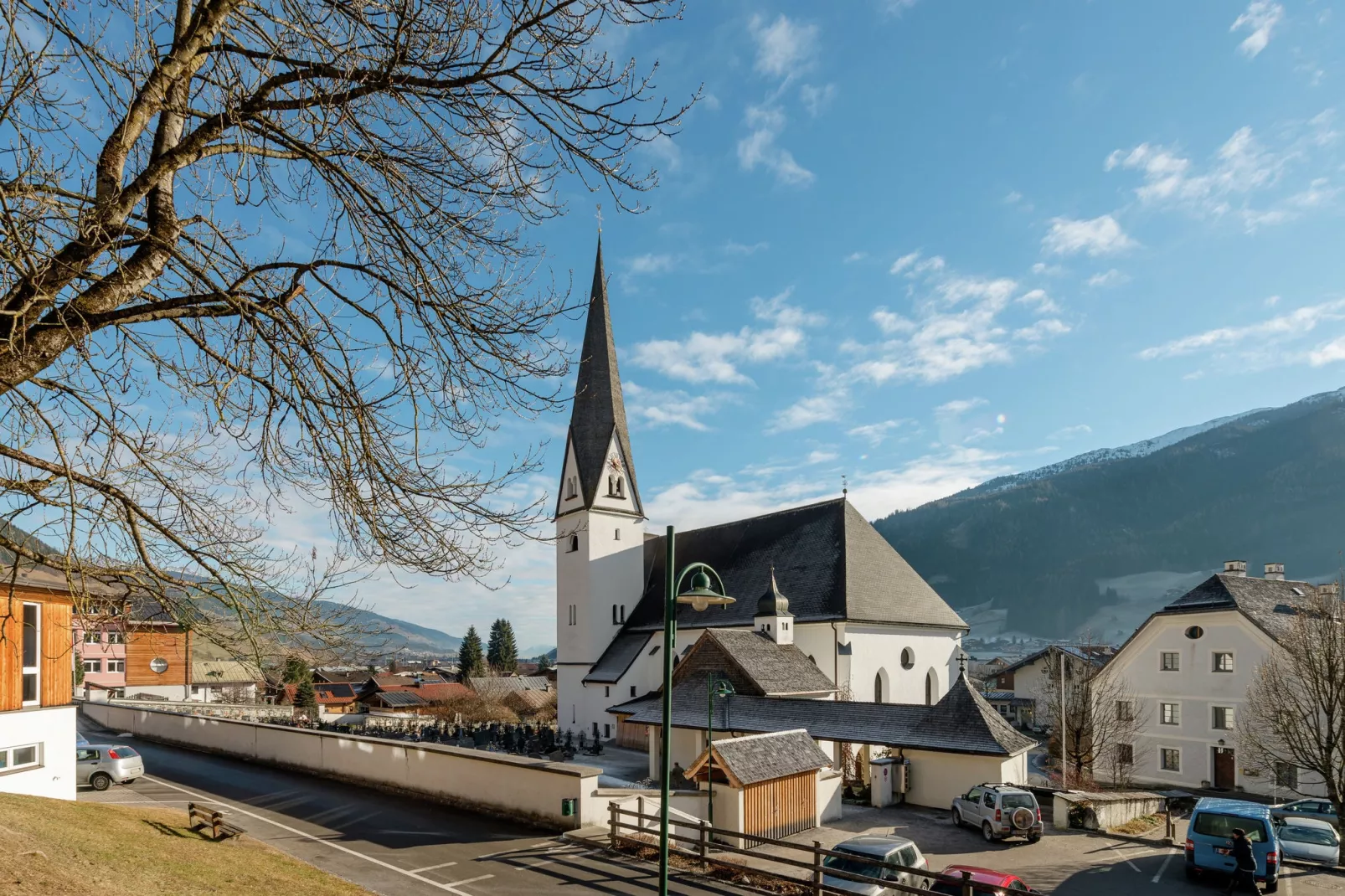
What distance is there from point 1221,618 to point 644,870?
32.9 meters

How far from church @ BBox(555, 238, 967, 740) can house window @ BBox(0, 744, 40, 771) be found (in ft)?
60.8

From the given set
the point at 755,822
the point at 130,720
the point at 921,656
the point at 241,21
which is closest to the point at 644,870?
the point at 755,822

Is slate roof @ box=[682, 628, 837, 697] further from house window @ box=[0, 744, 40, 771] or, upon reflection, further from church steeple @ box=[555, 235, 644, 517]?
house window @ box=[0, 744, 40, 771]

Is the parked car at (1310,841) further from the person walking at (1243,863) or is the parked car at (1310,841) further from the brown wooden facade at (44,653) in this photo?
the brown wooden facade at (44,653)

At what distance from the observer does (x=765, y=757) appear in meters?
19.3

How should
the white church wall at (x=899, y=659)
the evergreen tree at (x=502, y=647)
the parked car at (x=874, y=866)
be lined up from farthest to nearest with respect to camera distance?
the evergreen tree at (x=502, y=647), the white church wall at (x=899, y=659), the parked car at (x=874, y=866)

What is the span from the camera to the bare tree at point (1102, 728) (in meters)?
36.5

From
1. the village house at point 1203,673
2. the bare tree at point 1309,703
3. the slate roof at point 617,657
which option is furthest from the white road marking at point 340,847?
the village house at point 1203,673

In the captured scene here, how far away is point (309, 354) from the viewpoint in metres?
6.81

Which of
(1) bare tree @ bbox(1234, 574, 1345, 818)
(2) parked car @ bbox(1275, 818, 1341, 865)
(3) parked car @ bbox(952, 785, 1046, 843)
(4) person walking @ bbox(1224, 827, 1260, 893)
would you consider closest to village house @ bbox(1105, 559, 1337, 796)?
(1) bare tree @ bbox(1234, 574, 1345, 818)

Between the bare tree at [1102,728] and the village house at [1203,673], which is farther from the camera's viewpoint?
the bare tree at [1102,728]

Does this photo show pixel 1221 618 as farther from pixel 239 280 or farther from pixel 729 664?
pixel 239 280

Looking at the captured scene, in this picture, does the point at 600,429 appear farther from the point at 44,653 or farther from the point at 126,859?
the point at 126,859

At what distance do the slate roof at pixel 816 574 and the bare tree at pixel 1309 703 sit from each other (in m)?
12.7
